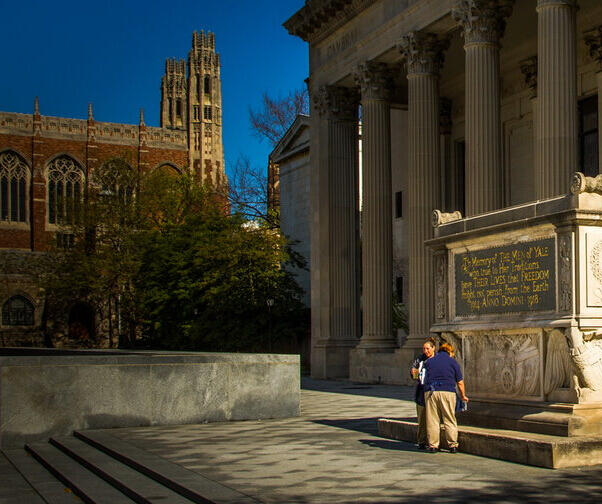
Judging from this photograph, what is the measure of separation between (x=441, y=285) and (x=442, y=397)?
2.37 meters

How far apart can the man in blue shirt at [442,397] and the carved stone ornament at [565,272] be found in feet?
5.66

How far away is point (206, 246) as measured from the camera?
43.0 meters

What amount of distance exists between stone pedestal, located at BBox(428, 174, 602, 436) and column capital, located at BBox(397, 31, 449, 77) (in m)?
16.0

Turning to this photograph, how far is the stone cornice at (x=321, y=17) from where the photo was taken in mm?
32844

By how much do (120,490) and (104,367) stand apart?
5449mm

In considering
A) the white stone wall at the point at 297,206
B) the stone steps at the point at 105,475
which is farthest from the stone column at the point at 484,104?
the white stone wall at the point at 297,206

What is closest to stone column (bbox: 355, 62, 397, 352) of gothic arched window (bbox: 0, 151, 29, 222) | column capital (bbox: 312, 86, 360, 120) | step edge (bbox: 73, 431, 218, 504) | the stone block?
column capital (bbox: 312, 86, 360, 120)

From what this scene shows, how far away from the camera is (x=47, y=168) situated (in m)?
91.4

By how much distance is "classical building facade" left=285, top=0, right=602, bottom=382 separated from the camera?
2338 centimetres

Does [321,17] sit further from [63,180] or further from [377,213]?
[63,180]

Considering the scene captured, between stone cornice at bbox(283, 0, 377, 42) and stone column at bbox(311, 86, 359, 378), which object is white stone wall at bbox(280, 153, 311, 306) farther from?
stone column at bbox(311, 86, 359, 378)

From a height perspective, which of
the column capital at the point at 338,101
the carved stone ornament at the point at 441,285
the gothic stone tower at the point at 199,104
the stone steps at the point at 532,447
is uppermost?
the gothic stone tower at the point at 199,104

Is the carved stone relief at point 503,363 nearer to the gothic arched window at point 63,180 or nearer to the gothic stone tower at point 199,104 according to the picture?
the gothic arched window at point 63,180

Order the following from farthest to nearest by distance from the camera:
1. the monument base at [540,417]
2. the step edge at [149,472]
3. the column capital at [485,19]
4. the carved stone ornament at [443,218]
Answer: the column capital at [485,19] < the carved stone ornament at [443,218] < the monument base at [540,417] < the step edge at [149,472]
